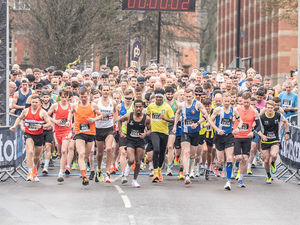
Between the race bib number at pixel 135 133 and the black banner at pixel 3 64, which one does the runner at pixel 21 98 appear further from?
the race bib number at pixel 135 133

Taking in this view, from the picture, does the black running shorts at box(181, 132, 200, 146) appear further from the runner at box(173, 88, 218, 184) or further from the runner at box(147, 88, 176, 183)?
the runner at box(147, 88, 176, 183)

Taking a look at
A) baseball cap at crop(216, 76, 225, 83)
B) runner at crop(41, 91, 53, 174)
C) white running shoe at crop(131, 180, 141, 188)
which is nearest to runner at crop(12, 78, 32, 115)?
runner at crop(41, 91, 53, 174)

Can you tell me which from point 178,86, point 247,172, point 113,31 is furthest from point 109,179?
point 113,31

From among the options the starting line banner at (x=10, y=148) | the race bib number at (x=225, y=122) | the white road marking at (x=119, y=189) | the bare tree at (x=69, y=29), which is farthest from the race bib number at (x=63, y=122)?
the bare tree at (x=69, y=29)

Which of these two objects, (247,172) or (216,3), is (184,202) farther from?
(216,3)

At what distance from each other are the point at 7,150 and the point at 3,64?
222cm

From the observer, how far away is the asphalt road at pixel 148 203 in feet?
39.1

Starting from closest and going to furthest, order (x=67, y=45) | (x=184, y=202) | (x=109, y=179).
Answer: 1. (x=184, y=202)
2. (x=109, y=179)
3. (x=67, y=45)

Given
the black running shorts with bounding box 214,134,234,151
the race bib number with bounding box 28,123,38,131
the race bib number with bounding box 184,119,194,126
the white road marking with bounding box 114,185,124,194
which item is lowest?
the white road marking with bounding box 114,185,124,194

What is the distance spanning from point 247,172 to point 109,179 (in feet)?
12.7

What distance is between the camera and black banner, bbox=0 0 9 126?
690 inches

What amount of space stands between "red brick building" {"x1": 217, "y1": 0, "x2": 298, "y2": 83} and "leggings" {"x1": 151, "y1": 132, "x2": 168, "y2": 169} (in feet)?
138

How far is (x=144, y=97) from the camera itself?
19703mm

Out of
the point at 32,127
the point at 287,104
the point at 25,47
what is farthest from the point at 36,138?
the point at 25,47
